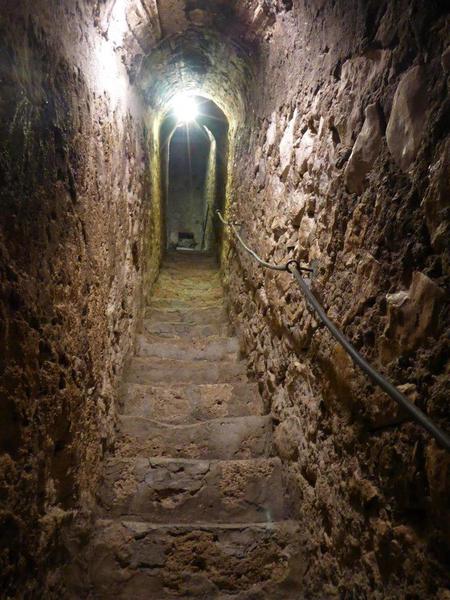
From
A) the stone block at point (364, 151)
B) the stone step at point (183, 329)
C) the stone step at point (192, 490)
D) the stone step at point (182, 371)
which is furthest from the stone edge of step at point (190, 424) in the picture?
the stone block at point (364, 151)

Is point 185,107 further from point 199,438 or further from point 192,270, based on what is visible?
point 199,438

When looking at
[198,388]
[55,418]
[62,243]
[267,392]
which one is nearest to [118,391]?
[198,388]

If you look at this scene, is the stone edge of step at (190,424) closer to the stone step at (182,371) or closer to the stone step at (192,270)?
the stone step at (182,371)

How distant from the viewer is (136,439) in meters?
2.19

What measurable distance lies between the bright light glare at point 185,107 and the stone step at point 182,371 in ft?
9.48

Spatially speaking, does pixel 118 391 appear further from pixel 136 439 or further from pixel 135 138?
pixel 135 138

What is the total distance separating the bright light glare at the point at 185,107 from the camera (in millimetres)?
4363

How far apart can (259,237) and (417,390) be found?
191cm

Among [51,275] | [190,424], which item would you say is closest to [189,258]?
[190,424]

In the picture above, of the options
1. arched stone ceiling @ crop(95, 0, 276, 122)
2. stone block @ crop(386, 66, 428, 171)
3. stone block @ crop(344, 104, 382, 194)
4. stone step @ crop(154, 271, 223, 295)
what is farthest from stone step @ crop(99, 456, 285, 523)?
stone step @ crop(154, 271, 223, 295)

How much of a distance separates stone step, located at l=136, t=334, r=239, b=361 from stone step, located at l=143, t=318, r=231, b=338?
0.45 feet

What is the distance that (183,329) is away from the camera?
11.3 ft

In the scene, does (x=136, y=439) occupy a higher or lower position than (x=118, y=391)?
lower

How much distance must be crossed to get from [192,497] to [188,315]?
2115mm
